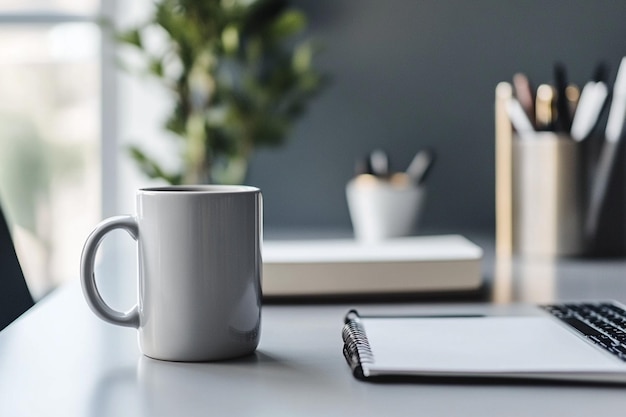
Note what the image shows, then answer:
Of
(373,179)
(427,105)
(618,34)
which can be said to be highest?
(618,34)

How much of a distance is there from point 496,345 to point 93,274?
11.0 inches

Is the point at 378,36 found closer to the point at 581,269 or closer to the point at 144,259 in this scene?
the point at 581,269

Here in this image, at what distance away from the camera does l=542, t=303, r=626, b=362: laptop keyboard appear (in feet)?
1.72

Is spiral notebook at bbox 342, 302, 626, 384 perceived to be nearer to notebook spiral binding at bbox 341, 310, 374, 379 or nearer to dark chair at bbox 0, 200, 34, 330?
notebook spiral binding at bbox 341, 310, 374, 379

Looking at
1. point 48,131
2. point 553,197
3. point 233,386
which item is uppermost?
point 48,131

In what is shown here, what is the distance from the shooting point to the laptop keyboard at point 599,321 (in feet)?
1.72

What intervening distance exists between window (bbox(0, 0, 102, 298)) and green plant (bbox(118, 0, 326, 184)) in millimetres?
487

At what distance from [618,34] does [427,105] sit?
15.6 inches

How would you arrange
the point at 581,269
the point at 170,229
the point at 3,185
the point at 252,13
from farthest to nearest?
the point at 3,185, the point at 252,13, the point at 581,269, the point at 170,229

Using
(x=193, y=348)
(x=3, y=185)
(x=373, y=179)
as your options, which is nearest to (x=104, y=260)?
(x=373, y=179)

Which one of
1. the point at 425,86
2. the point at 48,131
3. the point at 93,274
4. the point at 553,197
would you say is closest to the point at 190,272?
the point at 93,274

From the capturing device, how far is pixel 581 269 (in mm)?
945

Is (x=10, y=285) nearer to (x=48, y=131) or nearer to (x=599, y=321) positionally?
(x=599, y=321)

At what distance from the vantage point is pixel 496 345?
1.76 ft
